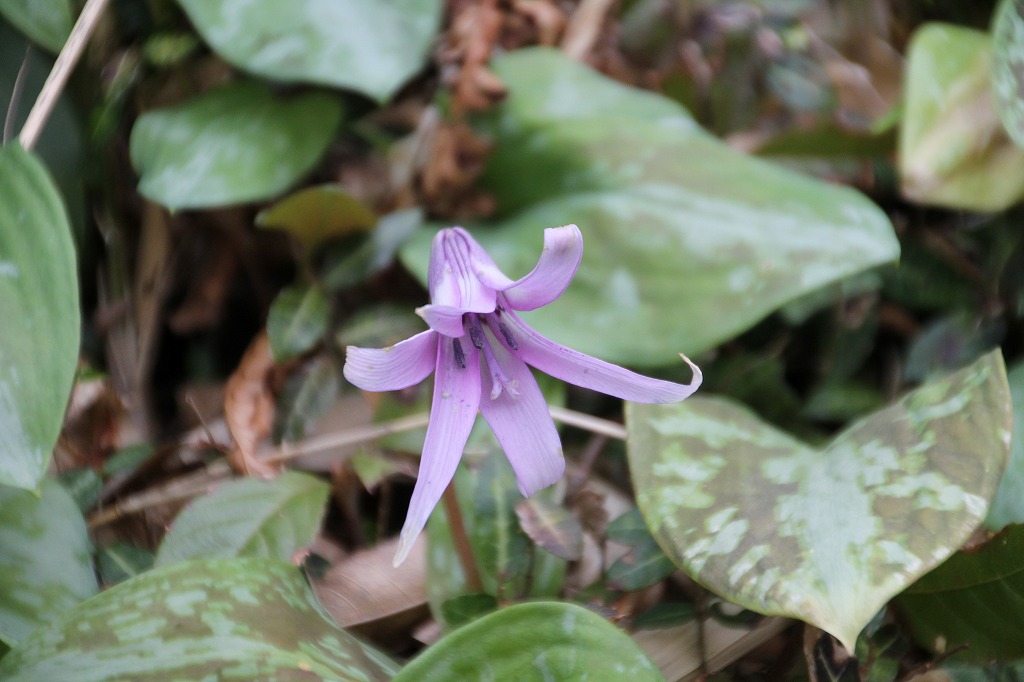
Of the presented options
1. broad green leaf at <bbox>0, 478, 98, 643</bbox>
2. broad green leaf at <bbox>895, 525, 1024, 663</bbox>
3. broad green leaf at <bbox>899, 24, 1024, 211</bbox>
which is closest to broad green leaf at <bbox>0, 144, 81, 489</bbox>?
broad green leaf at <bbox>0, 478, 98, 643</bbox>

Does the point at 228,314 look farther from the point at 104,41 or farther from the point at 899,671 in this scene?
the point at 899,671

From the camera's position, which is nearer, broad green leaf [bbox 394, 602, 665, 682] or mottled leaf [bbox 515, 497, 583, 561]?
broad green leaf [bbox 394, 602, 665, 682]

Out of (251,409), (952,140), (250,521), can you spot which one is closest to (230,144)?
(251,409)

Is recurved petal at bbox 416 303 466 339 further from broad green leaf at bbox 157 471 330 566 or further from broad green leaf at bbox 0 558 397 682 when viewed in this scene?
broad green leaf at bbox 157 471 330 566

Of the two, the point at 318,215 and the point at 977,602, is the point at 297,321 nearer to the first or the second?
the point at 318,215

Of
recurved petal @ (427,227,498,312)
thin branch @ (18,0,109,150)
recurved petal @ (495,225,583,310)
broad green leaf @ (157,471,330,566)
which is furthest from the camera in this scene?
thin branch @ (18,0,109,150)
